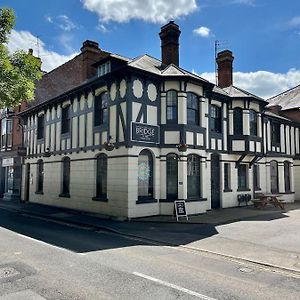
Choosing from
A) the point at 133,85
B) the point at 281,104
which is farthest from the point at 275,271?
the point at 281,104

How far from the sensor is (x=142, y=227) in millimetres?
12414

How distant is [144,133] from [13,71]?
7807 millimetres

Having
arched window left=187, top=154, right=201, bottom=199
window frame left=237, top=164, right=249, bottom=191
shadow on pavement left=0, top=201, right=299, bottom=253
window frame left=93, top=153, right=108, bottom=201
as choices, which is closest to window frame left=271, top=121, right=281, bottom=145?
window frame left=237, top=164, right=249, bottom=191

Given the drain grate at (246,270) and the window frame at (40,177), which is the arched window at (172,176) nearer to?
the drain grate at (246,270)

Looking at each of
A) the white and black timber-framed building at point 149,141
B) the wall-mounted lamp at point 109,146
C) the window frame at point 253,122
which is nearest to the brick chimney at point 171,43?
the white and black timber-framed building at point 149,141

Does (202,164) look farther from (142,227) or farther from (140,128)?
(142,227)

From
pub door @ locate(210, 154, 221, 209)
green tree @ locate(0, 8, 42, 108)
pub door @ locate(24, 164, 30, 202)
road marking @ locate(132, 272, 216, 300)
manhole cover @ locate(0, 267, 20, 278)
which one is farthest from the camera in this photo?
pub door @ locate(24, 164, 30, 202)

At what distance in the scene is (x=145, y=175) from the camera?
14.8 meters

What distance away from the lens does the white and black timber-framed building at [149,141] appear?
47.5 feet

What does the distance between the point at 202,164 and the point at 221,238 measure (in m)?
6.02

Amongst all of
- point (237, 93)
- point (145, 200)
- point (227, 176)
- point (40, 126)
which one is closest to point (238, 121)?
point (237, 93)

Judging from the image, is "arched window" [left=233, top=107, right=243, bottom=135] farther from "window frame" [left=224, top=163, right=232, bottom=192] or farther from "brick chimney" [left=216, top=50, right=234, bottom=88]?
"brick chimney" [left=216, top=50, right=234, bottom=88]

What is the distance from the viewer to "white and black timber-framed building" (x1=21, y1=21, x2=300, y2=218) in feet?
47.5

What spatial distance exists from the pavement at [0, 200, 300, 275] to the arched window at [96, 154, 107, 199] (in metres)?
1.18
